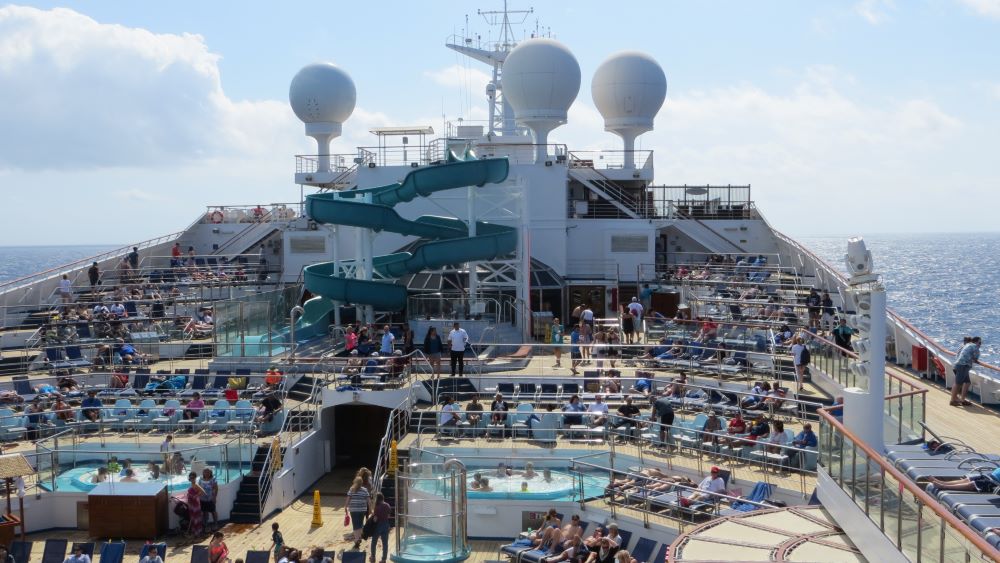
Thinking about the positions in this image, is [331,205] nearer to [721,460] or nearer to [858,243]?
[721,460]

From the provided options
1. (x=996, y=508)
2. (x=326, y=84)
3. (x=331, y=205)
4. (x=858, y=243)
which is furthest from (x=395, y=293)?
(x=996, y=508)

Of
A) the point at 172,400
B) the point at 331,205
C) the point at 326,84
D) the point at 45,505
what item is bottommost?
the point at 45,505

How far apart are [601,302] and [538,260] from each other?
252 cm

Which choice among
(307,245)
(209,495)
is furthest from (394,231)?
(209,495)

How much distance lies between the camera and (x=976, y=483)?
926 cm

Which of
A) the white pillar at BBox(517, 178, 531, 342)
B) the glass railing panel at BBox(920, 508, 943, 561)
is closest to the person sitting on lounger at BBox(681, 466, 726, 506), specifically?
the glass railing panel at BBox(920, 508, 943, 561)

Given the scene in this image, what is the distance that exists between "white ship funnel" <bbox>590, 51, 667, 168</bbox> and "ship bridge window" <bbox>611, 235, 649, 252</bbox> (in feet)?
14.6

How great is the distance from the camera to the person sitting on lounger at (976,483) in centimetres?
920

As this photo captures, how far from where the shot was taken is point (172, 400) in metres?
21.3

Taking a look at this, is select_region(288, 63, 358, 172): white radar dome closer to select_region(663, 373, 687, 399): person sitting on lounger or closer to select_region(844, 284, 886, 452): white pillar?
select_region(663, 373, 687, 399): person sitting on lounger

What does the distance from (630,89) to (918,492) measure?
30142 mm

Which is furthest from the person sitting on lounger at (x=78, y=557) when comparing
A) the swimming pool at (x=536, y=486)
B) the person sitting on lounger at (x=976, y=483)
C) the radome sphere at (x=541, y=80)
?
the radome sphere at (x=541, y=80)

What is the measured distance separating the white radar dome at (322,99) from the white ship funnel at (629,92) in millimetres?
9606

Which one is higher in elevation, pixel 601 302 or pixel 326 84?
pixel 326 84
